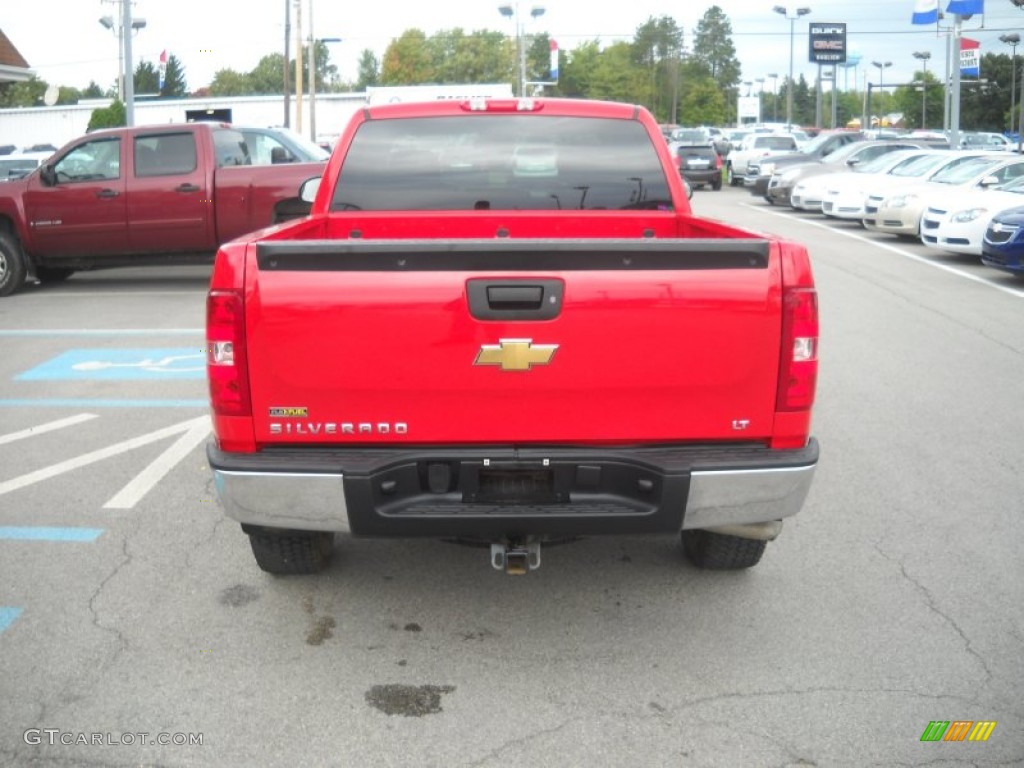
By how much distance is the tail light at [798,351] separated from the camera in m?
4.04

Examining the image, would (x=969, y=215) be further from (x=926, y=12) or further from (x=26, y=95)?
(x=26, y=95)

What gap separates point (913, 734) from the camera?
12.4 feet

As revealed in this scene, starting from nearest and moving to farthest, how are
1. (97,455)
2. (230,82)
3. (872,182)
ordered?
(97,455)
(872,182)
(230,82)

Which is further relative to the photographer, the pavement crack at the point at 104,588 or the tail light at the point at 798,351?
the pavement crack at the point at 104,588

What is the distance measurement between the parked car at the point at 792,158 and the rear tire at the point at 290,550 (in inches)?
1046

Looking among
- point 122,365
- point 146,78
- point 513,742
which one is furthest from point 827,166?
point 146,78

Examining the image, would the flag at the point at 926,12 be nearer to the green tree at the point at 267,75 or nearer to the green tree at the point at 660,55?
the green tree at the point at 660,55

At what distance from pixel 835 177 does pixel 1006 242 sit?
10961mm

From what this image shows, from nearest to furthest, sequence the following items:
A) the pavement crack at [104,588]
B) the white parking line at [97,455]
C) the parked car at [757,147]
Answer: the pavement crack at [104,588]
the white parking line at [97,455]
the parked car at [757,147]

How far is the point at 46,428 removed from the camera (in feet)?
26.6

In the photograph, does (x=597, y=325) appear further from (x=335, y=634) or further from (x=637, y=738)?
(x=335, y=634)

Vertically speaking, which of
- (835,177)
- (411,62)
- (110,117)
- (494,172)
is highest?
(411,62)

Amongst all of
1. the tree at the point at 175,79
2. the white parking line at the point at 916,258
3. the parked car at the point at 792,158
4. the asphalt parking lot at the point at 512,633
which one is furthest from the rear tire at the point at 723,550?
the tree at the point at 175,79

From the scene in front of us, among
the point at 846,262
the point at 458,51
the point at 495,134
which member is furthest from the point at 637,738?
the point at 458,51
